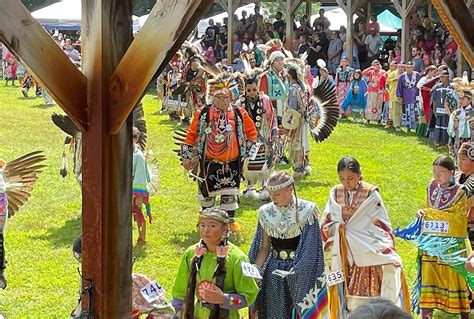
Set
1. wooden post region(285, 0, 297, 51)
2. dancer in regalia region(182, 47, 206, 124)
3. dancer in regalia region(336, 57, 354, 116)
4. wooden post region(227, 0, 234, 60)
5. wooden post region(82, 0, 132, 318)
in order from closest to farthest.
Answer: wooden post region(82, 0, 132, 318), dancer in regalia region(182, 47, 206, 124), dancer in regalia region(336, 57, 354, 116), wooden post region(285, 0, 297, 51), wooden post region(227, 0, 234, 60)

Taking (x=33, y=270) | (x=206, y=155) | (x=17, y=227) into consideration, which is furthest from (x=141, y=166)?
(x=17, y=227)

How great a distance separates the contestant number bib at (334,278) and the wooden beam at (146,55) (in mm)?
2671

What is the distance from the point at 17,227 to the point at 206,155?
2296 millimetres

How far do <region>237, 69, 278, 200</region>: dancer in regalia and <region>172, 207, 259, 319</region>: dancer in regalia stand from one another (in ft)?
17.5

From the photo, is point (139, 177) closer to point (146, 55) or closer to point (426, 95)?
point (146, 55)

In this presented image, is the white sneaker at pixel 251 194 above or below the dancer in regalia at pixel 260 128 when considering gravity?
below

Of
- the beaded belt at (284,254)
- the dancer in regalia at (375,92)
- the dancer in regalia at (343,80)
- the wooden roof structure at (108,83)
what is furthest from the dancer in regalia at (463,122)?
the wooden roof structure at (108,83)

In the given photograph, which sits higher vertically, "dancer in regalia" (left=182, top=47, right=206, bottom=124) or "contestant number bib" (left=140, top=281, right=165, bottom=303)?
"dancer in regalia" (left=182, top=47, right=206, bottom=124)

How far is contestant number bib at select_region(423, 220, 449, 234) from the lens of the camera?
652cm

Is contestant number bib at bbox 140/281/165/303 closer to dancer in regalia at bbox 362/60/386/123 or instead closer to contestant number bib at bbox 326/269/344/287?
contestant number bib at bbox 326/269/344/287

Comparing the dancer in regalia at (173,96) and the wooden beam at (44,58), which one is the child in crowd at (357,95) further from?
the wooden beam at (44,58)

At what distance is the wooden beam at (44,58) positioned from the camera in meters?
3.56

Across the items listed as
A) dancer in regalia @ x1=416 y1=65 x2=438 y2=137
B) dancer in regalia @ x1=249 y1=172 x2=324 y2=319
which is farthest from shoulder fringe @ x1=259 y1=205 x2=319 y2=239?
dancer in regalia @ x1=416 y1=65 x2=438 y2=137

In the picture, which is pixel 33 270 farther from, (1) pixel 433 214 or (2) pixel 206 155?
(1) pixel 433 214
